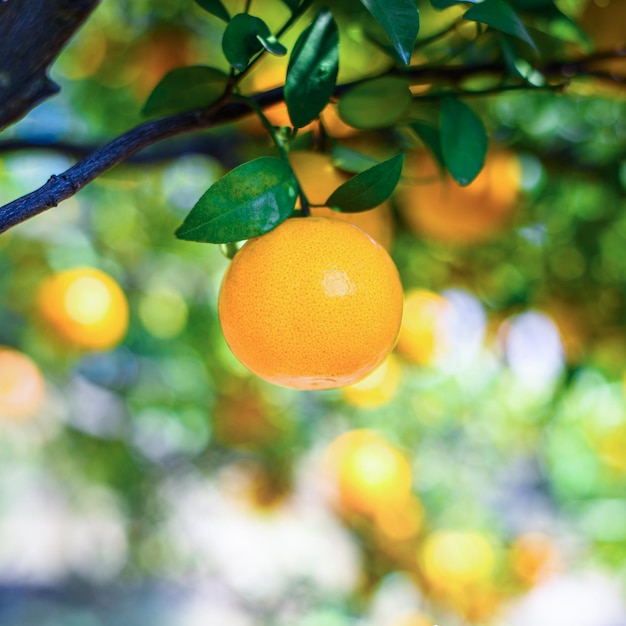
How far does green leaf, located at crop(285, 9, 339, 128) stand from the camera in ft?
1.40

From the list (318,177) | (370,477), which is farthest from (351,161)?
(370,477)

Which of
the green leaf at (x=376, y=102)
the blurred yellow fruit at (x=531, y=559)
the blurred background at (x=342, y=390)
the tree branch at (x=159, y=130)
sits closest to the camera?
the tree branch at (x=159, y=130)

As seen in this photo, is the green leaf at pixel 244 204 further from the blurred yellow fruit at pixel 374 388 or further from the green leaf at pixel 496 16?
the blurred yellow fruit at pixel 374 388

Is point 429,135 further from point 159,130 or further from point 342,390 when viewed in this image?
point 342,390

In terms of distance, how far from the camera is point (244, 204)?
38 cm

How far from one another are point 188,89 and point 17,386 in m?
0.90

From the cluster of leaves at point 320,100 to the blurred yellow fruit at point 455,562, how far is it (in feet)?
3.07

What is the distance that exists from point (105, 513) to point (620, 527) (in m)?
1.32

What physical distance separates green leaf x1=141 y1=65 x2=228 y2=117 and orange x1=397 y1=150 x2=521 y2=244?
37 centimetres

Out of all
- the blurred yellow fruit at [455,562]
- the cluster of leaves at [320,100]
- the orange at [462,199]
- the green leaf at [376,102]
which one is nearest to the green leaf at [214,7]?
the cluster of leaves at [320,100]

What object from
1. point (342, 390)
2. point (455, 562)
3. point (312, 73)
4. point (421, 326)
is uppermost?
point (312, 73)

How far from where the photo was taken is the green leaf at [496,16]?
0.40m

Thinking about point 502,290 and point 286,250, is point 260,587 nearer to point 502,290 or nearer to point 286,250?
point 502,290

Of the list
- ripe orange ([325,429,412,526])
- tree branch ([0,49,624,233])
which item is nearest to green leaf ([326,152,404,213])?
tree branch ([0,49,624,233])
